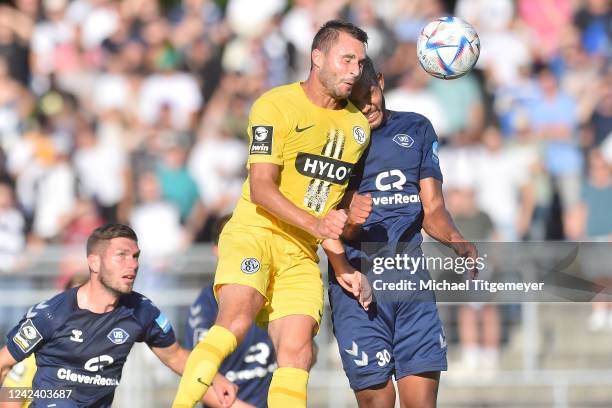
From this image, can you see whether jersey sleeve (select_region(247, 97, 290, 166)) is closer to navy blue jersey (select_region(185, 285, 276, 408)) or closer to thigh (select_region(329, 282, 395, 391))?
thigh (select_region(329, 282, 395, 391))

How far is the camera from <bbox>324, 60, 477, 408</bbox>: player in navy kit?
28.5ft

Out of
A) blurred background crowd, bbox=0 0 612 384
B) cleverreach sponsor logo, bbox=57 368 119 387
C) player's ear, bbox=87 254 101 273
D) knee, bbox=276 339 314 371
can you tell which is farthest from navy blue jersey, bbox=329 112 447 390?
blurred background crowd, bbox=0 0 612 384

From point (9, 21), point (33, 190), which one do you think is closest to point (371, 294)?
point (33, 190)

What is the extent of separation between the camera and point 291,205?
803cm

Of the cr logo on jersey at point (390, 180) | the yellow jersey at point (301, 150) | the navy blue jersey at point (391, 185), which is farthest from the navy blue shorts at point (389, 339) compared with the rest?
the cr logo on jersey at point (390, 180)

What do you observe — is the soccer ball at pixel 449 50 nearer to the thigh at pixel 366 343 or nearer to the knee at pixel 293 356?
the thigh at pixel 366 343

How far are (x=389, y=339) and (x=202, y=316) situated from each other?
2.11 meters

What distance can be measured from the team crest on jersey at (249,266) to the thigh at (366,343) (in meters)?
0.91

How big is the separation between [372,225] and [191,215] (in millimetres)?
6651

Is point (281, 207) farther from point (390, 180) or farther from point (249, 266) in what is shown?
point (390, 180)

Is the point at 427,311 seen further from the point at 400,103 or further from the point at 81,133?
the point at 81,133

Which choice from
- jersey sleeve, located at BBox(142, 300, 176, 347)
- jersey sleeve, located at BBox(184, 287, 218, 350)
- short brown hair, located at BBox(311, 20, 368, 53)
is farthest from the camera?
jersey sleeve, located at BBox(184, 287, 218, 350)

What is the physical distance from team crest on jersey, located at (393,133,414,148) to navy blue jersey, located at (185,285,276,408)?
2273 mm

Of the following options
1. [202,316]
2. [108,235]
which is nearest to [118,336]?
[108,235]
